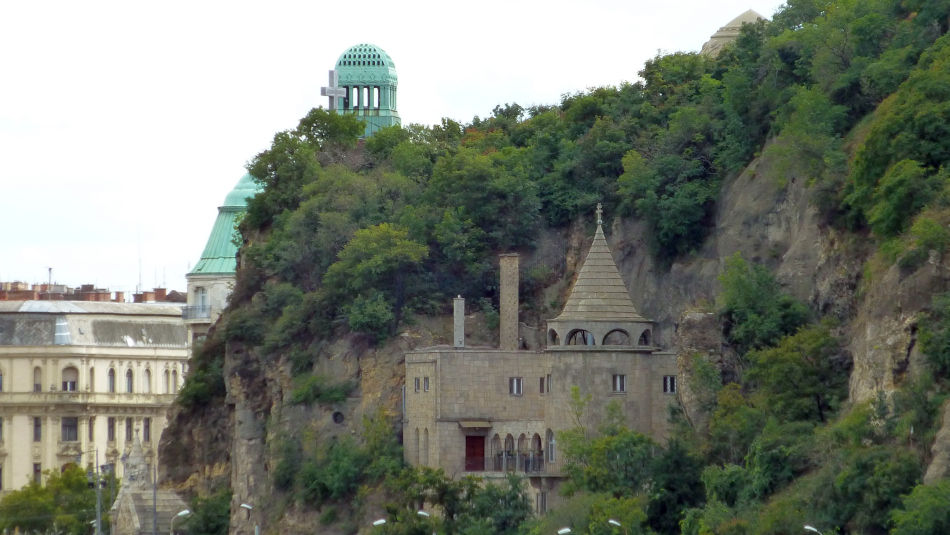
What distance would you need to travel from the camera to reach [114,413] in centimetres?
17225

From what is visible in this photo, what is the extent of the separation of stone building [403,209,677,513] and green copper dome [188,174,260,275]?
4795 cm

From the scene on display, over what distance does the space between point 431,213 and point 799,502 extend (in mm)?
34557

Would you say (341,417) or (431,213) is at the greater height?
(431,213)

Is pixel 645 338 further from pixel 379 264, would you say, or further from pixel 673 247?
pixel 379 264

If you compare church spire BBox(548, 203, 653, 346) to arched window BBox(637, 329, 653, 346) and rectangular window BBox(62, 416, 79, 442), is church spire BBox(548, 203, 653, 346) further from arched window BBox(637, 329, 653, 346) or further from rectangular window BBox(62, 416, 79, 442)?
rectangular window BBox(62, 416, 79, 442)

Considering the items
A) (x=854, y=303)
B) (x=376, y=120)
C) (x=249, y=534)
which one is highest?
(x=376, y=120)

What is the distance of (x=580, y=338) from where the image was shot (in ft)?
354

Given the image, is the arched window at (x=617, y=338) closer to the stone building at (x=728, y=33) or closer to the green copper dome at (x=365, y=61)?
the stone building at (x=728, y=33)

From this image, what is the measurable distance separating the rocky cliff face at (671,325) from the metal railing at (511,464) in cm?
692

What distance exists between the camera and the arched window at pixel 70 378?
562ft

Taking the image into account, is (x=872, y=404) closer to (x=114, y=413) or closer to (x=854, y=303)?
(x=854, y=303)

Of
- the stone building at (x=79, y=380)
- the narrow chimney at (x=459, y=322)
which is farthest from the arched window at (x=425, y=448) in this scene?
the stone building at (x=79, y=380)

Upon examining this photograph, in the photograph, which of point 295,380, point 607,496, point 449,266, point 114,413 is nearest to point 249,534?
point 295,380

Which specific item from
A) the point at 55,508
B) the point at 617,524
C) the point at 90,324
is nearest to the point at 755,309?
the point at 617,524
